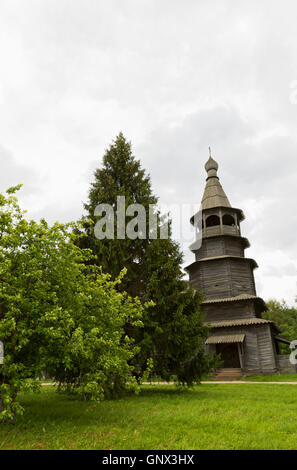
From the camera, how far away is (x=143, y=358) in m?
13.0

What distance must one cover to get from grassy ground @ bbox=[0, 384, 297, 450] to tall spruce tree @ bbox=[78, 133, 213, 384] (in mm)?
2516

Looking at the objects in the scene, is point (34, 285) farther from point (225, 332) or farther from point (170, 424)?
point (225, 332)

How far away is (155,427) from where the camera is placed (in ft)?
26.5

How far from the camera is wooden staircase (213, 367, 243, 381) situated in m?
26.6

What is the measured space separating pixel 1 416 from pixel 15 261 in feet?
10.9

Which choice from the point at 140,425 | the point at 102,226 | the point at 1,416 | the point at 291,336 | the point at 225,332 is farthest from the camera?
the point at 291,336

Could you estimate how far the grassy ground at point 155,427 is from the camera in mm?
6820

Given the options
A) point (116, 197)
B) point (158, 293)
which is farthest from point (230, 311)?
point (116, 197)

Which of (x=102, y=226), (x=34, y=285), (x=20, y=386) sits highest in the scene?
(x=102, y=226)

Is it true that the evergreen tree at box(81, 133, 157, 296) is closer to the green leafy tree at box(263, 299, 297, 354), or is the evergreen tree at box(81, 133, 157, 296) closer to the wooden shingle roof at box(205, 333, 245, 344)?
the wooden shingle roof at box(205, 333, 245, 344)

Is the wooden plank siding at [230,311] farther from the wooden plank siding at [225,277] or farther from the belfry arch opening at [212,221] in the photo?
the belfry arch opening at [212,221]

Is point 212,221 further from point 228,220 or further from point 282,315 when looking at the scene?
point 282,315
